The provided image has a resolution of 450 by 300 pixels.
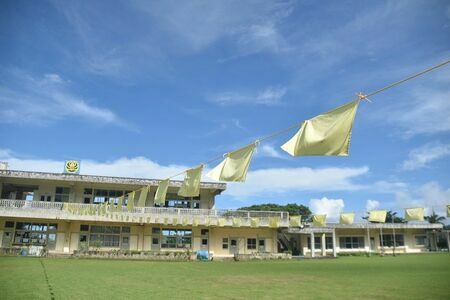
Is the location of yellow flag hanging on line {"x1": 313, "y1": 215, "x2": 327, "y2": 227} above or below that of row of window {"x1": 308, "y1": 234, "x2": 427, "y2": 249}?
above

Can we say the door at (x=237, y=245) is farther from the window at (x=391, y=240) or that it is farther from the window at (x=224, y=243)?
the window at (x=391, y=240)

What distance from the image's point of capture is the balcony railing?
29.3m

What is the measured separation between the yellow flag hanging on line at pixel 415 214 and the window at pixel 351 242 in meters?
9.39

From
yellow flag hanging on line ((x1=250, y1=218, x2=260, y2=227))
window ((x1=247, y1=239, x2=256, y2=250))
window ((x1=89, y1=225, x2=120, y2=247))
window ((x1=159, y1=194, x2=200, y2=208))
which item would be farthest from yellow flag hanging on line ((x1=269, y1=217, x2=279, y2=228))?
window ((x1=89, y1=225, x2=120, y2=247))

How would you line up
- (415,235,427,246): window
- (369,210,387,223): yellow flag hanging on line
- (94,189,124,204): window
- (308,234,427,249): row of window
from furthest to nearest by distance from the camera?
1. (415,235,427,246): window
2. (308,234,427,249): row of window
3. (369,210,387,223): yellow flag hanging on line
4. (94,189,124,204): window

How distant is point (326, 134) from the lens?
22.0 ft

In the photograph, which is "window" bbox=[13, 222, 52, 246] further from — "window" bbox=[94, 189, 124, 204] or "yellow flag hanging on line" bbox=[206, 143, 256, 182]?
"yellow flag hanging on line" bbox=[206, 143, 256, 182]

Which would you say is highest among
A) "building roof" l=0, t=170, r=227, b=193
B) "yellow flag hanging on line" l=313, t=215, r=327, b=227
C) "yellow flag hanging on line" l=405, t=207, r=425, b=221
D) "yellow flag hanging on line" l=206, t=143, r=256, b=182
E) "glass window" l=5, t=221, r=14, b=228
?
"building roof" l=0, t=170, r=227, b=193

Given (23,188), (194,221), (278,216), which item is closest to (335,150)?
(194,221)

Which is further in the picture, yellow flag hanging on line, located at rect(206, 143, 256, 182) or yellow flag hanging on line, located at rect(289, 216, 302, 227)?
yellow flag hanging on line, located at rect(289, 216, 302, 227)

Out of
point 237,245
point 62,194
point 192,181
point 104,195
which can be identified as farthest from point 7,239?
point 192,181

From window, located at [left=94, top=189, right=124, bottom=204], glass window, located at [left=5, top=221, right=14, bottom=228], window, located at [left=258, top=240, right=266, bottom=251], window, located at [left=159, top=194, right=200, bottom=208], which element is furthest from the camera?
window, located at [left=258, top=240, right=266, bottom=251]

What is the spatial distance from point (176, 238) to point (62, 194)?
32.5 feet

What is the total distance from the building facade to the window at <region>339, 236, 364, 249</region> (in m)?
7.37
